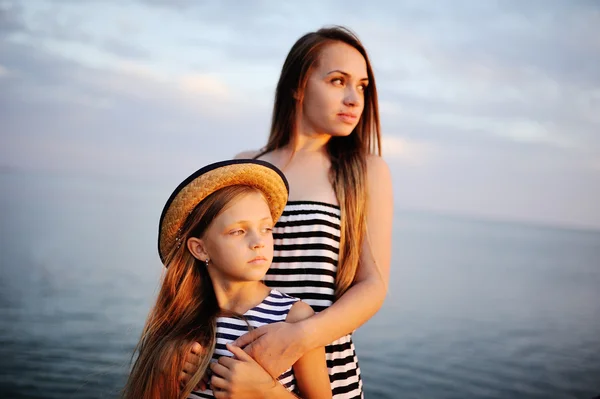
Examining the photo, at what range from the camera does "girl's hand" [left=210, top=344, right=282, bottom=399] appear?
201 centimetres

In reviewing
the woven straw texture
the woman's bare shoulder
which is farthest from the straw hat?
the woman's bare shoulder

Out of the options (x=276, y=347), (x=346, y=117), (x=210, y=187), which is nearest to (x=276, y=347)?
(x=276, y=347)

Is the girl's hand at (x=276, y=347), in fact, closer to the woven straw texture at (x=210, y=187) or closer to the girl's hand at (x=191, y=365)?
the girl's hand at (x=191, y=365)

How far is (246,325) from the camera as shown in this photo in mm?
2141

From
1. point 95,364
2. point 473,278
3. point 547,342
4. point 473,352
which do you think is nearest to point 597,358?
point 547,342

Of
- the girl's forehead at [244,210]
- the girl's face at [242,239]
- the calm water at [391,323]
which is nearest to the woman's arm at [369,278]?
the girl's face at [242,239]

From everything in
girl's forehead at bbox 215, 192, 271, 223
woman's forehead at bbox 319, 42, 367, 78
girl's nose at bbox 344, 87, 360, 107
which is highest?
woman's forehead at bbox 319, 42, 367, 78

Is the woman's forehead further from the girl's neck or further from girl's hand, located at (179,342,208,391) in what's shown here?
girl's hand, located at (179,342,208,391)

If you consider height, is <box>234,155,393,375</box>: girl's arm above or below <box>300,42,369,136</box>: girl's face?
below

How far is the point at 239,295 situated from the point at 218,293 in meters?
0.07

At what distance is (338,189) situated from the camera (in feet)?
8.69

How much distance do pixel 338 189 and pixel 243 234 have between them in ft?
1.98

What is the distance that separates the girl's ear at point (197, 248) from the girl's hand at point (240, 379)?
32 cm

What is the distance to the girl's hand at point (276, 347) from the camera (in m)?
2.06
